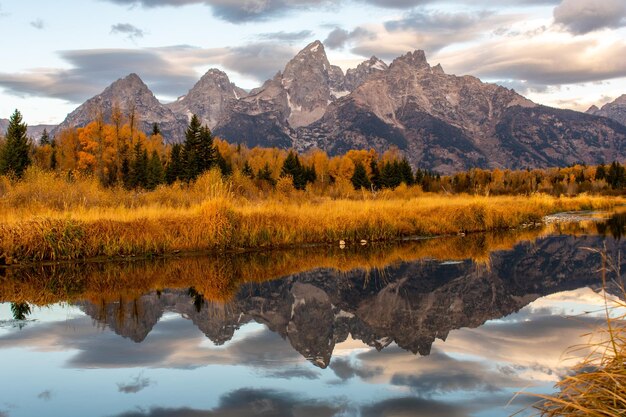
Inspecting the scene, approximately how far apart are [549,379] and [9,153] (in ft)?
242

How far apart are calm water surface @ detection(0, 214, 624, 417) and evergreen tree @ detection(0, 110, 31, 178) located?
58.1 metres

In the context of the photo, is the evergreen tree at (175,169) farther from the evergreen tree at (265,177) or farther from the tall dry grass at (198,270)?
the tall dry grass at (198,270)

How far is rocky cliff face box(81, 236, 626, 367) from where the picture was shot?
10305mm

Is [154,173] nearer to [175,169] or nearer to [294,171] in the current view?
[175,169]

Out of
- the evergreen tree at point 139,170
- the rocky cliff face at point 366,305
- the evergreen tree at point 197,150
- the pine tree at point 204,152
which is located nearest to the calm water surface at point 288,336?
the rocky cliff face at point 366,305

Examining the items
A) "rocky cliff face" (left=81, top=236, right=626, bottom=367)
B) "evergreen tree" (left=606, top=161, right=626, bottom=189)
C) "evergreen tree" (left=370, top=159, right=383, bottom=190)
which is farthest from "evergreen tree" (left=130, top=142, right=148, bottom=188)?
"evergreen tree" (left=606, top=161, right=626, bottom=189)

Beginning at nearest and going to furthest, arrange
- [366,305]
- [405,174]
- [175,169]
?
[366,305] → [175,169] → [405,174]

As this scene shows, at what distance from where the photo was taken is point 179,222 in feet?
68.3

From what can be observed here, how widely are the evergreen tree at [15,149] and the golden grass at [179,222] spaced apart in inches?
1679

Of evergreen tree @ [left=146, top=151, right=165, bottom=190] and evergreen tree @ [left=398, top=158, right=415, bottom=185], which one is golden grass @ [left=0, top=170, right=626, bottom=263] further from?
evergreen tree @ [left=398, top=158, right=415, bottom=185]

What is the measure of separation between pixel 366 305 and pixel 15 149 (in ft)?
227

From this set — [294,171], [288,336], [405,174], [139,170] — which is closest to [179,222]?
[288,336]

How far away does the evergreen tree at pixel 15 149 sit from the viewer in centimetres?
6788

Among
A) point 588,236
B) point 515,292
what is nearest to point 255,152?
point 588,236
